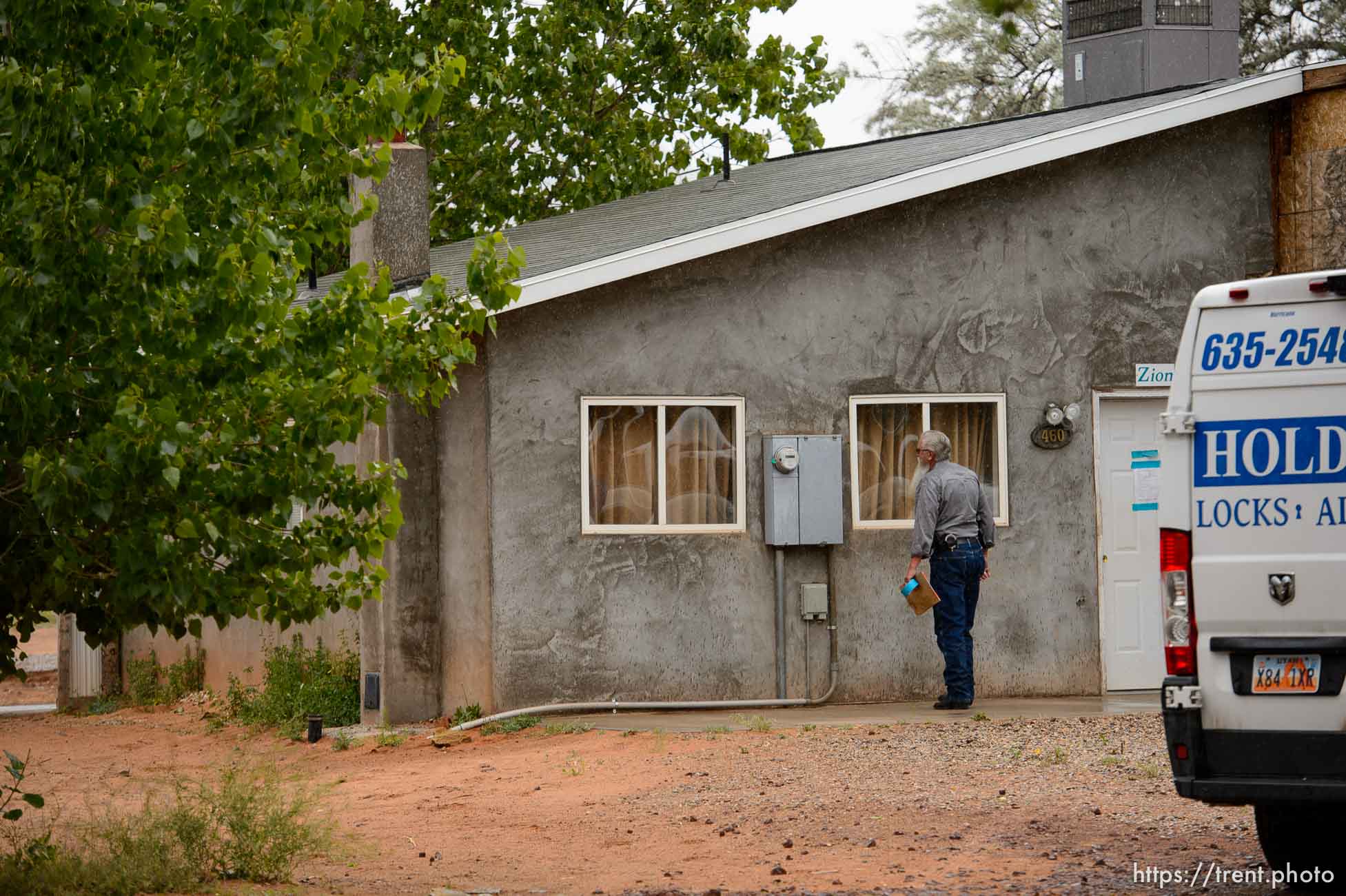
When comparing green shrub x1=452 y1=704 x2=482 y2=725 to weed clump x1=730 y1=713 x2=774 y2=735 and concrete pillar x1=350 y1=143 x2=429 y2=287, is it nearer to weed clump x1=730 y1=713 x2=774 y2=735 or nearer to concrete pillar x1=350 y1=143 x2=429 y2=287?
weed clump x1=730 y1=713 x2=774 y2=735

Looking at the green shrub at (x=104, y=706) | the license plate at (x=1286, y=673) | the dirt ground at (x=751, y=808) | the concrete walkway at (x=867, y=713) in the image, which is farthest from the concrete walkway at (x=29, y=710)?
the license plate at (x=1286, y=673)

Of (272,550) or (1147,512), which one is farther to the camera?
(1147,512)

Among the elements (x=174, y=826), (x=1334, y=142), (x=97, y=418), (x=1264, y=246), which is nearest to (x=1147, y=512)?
(x=1264, y=246)

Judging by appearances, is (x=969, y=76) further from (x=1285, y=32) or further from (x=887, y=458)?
(x=887, y=458)

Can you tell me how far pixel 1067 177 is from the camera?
13227 mm

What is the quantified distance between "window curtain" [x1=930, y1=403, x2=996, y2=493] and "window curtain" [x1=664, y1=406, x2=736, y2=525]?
1696 mm

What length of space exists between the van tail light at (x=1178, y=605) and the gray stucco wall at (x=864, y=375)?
6.50 metres

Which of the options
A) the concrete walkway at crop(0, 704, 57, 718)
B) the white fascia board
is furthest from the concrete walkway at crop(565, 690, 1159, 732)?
the concrete walkway at crop(0, 704, 57, 718)

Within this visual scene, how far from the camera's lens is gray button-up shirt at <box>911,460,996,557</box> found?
11938 mm

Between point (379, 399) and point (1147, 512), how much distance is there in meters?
8.36

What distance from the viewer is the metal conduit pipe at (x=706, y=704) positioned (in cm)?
1211

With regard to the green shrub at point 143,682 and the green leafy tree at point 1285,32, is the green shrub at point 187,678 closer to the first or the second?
the green shrub at point 143,682

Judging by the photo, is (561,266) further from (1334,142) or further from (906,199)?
(1334,142)

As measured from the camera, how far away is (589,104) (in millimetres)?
25703
